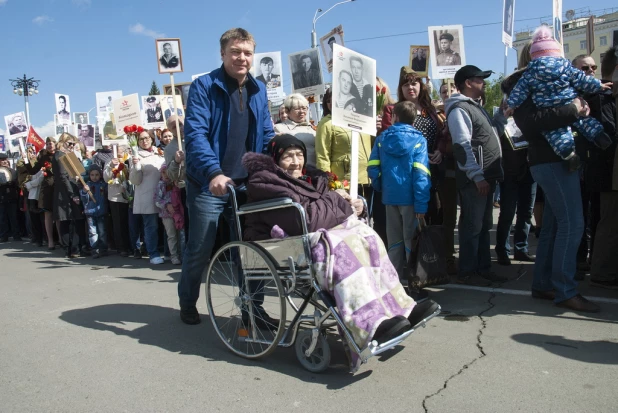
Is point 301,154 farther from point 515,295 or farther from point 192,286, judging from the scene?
point 515,295

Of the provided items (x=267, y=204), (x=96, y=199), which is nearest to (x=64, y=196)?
(x=96, y=199)

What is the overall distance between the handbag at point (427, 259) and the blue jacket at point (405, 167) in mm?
250

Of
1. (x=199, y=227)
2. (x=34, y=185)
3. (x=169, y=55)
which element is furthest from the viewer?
(x=34, y=185)

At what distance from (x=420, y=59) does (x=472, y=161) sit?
416 cm

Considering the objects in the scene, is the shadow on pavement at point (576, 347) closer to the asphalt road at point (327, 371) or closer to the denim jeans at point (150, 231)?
the asphalt road at point (327, 371)

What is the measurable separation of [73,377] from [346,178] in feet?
10.5

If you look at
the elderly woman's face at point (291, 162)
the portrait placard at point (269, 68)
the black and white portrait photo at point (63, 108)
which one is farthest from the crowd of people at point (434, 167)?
the black and white portrait photo at point (63, 108)

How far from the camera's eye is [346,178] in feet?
18.0

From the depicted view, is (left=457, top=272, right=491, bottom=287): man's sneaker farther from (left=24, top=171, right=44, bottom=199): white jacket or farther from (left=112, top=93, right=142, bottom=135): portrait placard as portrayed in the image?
(left=24, top=171, right=44, bottom=199): white jacket

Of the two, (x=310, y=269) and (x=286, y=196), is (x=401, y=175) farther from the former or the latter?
(x=310, y=269)

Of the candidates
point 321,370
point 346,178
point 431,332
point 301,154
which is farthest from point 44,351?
point 346,178

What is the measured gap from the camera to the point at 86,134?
557 inches

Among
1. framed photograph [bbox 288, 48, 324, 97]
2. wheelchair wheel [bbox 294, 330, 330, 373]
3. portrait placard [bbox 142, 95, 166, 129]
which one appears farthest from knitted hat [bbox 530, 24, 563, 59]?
portrait placard [bbox 142, 95, 166, 129]

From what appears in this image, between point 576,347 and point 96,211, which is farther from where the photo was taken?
point 96,211
